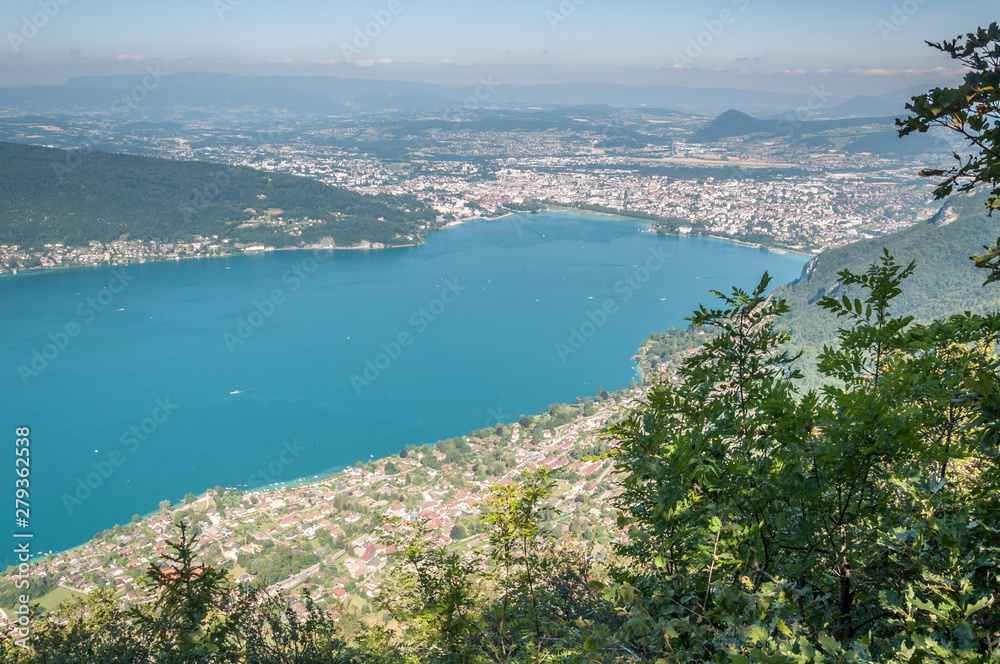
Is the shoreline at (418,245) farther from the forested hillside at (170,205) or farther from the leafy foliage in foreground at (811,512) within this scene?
the leafy foliage in foreground at (811,512)

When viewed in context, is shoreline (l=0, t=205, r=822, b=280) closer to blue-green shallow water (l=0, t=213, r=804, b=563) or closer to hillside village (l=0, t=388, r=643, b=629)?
blue-green shallow water (l=0, t=213, r=804, b=563)

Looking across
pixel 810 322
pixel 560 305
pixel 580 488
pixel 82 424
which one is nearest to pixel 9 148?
pixel 82 424

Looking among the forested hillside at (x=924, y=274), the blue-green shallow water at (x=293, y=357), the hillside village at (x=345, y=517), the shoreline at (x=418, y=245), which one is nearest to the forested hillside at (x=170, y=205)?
the shoreline at (x=418, y=245)

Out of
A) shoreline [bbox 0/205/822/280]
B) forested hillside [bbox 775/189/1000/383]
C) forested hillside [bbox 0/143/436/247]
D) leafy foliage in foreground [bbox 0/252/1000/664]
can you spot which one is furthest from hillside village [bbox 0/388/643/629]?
forested hillside [bbox 0/143/436/247]

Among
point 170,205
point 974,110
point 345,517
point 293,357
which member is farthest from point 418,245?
point 974,110

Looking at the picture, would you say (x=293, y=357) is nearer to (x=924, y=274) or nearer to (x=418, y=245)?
(x=418, y=245)
